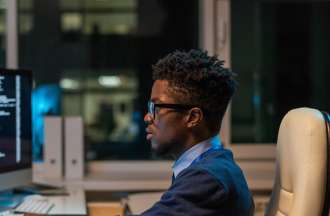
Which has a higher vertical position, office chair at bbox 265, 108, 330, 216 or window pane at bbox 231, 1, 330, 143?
window pane at bbox 231, 1, 330, 143

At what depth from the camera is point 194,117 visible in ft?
4.75

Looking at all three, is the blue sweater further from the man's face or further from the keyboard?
the keyboard

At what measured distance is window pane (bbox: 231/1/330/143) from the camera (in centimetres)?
330

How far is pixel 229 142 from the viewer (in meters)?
3.20

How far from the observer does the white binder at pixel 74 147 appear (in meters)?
2.94

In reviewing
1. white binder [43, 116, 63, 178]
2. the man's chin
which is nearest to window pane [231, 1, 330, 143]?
white binder [43, 116, 63, 178]

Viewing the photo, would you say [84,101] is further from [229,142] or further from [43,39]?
[229,142]

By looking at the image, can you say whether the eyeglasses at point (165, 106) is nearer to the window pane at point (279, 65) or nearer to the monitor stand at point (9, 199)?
the monitor stand at point (9, 199)

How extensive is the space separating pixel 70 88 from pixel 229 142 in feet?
3.17

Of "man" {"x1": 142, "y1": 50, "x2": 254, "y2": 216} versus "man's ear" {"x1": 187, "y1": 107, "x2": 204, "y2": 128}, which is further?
"man's ear" {"x1": 187, "y1": 107, "x2": 204, "y2": 128}

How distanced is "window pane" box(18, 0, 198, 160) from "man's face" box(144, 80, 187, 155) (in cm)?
175

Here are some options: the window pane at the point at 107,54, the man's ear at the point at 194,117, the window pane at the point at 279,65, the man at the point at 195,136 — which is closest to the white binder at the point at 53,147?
the window pane at the point at 107,54

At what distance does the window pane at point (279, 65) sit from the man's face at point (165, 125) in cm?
182

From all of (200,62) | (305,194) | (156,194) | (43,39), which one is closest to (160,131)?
(200,62)
